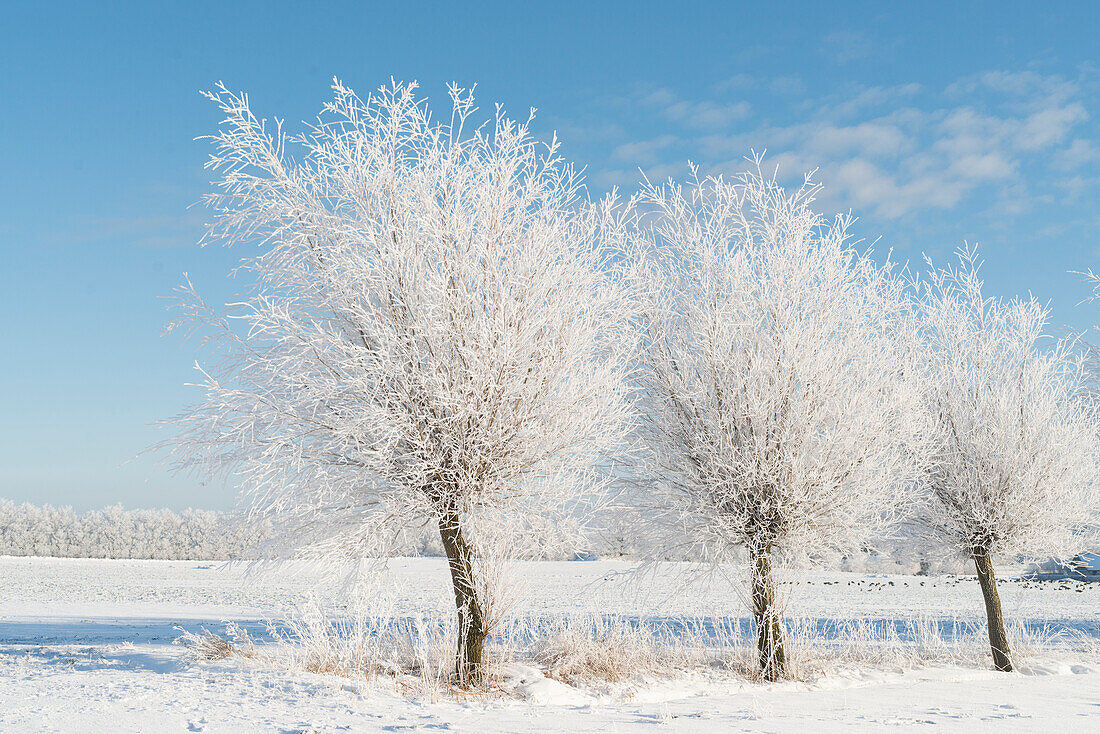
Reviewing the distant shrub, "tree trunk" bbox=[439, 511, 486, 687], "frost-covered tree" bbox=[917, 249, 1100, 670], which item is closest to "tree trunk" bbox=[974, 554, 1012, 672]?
"frost-covered tree" bbox=[917, 249, 1100, 670]

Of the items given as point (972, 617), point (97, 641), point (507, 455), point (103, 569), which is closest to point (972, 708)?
point (507, 455)

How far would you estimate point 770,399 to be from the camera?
9523 millimetres

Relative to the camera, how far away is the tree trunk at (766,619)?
9.83 metres

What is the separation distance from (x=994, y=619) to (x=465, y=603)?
30.8 feet

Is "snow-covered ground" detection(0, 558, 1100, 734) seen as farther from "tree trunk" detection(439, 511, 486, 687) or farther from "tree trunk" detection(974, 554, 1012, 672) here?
"tree trunk" detection(439, 511, 486, 687)

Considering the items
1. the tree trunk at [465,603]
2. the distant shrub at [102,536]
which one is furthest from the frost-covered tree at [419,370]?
the distant shrub at [102,536]

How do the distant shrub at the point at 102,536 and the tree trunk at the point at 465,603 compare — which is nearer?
the tree trunk at the point at 465,603

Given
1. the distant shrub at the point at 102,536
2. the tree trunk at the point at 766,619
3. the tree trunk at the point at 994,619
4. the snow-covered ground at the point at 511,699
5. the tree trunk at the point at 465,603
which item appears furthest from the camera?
the distant shrub at the point at 102,536

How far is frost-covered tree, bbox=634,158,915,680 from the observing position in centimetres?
948

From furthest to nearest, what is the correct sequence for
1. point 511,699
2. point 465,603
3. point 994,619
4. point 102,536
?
point 102,536 → point 994,619 → point 465,603 → point 511,699

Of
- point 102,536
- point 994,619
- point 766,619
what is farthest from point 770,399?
point 102,536

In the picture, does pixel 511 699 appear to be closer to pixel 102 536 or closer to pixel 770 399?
pixel 770 399

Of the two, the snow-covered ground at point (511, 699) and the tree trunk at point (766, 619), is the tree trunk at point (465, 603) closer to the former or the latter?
the snow-covered ground at point (511, 699)

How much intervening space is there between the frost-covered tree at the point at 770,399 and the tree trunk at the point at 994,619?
394cm
